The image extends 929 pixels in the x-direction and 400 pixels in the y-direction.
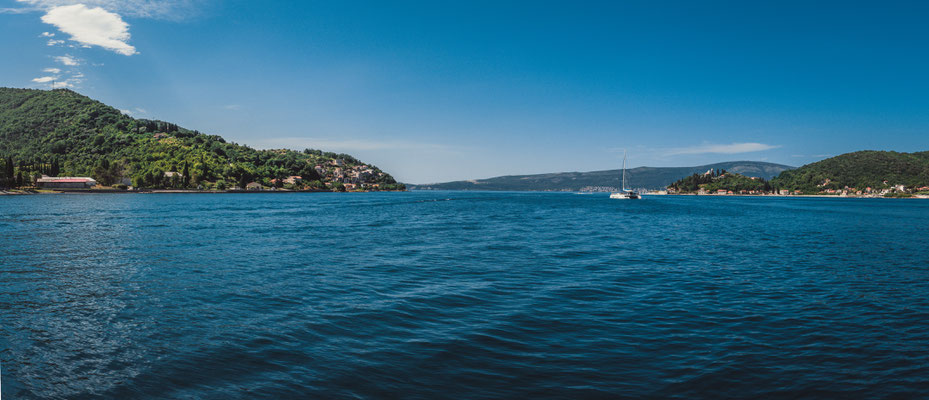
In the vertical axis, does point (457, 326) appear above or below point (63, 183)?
below

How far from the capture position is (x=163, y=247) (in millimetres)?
28125

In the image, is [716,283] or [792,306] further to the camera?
[716,283]

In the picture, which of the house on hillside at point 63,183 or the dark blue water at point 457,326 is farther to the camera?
the house on hillside at point 63,183

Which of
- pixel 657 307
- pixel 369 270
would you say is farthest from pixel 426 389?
pixel 369 270

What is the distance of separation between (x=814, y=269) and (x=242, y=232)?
1608 inches

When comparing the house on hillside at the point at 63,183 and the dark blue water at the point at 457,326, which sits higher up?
the house on hillside at the point at 63,183

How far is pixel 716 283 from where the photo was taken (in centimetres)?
1817

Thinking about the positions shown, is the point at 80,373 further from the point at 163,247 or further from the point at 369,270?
the point at 163,247

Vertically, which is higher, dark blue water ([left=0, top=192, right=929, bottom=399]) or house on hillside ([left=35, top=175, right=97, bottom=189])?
house on hillside ([left=35, top=175, right=97, bottom=189])

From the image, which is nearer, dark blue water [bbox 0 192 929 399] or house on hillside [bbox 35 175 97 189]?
dark blue water [bbox 0 192 929 399]

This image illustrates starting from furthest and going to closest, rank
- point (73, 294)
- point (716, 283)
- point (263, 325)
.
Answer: point (716, 283)
point (73, 294)
point (263, 325)

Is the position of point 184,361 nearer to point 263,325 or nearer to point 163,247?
point 263,325

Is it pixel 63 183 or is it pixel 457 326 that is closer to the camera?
pixel 457 326

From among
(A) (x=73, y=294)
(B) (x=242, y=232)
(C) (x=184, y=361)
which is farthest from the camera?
(B) (x=242, y=232)
